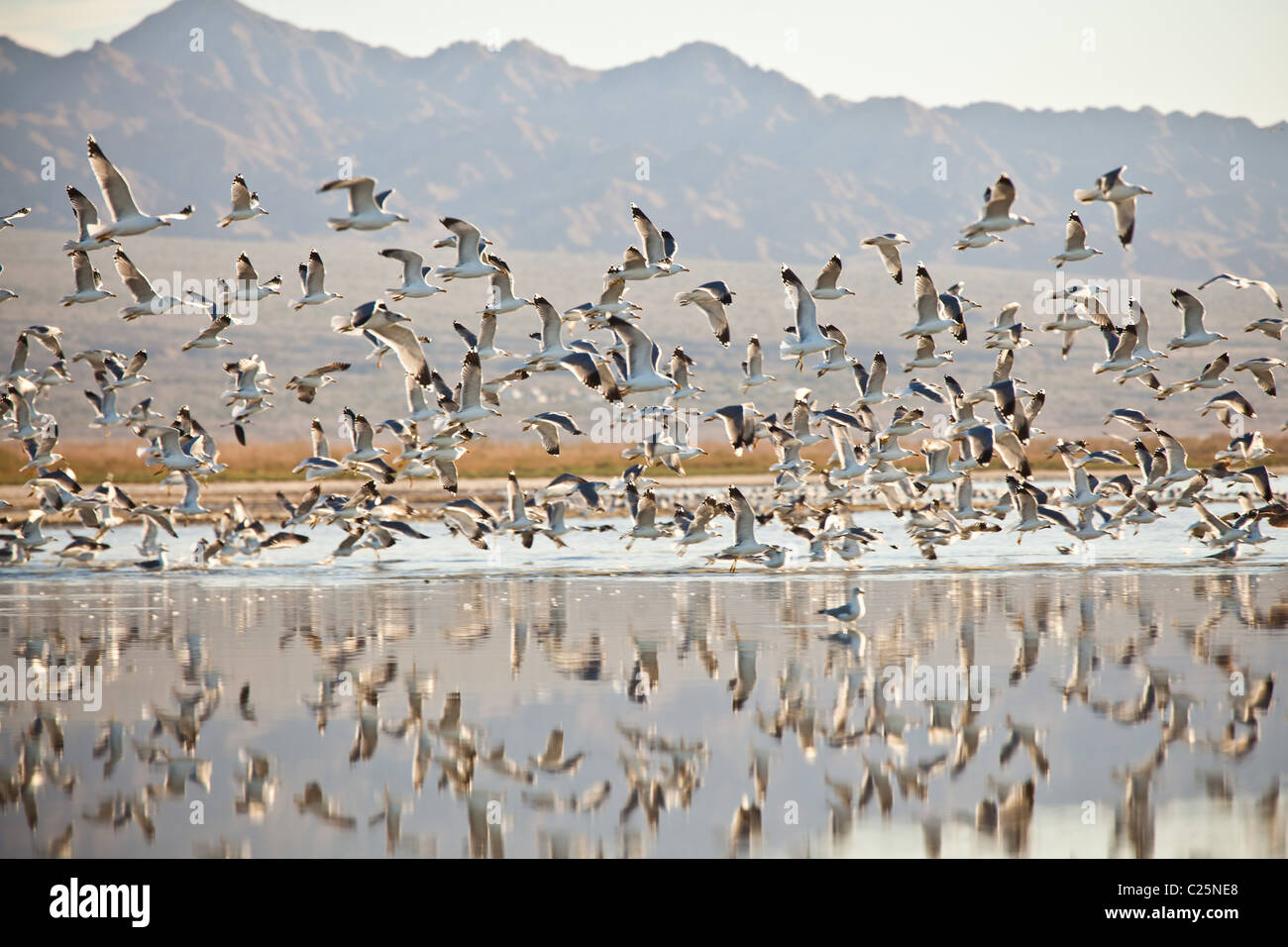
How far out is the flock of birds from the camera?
19.4 metres

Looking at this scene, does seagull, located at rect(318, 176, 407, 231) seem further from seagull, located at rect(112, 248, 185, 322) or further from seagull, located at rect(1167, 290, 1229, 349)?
seagull, located at rect(1167, 290, 1229, 349)

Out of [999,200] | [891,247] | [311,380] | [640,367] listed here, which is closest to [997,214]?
[999,200]

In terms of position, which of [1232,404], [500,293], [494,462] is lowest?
[494,462]

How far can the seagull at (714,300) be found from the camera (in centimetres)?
1919

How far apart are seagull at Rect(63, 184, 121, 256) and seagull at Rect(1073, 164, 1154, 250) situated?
473 inches

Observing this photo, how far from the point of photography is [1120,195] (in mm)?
18484

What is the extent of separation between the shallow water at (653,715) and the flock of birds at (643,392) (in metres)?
2.04

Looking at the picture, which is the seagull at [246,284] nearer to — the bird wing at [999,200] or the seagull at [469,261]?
the seagull at [469,261]

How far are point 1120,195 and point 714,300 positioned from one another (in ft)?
17.5

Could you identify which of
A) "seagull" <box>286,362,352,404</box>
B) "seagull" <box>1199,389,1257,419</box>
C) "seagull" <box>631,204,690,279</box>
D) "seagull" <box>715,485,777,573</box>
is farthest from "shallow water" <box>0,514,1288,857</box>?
"seagull" <box>631,204,690,279</box>

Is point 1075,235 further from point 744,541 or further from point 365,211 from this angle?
point 365,211

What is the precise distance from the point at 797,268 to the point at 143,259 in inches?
2905
